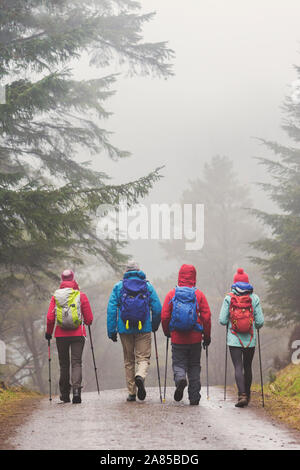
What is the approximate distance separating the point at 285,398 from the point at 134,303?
11.3 ft

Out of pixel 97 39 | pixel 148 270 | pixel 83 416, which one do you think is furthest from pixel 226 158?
pixel 148 270

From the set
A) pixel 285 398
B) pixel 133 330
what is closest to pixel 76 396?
pixel 133 330

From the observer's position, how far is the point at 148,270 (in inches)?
4754

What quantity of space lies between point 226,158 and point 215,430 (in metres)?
48.6

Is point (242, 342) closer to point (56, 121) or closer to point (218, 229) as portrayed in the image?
point (56, 121)

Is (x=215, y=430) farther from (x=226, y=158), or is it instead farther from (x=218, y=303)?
(x=226, y=158)

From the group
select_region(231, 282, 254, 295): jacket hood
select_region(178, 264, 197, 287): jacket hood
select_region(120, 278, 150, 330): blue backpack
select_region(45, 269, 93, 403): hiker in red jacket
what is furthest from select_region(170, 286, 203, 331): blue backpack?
select_region(45, 269, 93, 403): hiker in red jacket

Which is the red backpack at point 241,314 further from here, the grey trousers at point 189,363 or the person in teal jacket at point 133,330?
the person in teal jacket at point 133,330

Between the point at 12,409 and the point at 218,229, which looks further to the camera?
the point at 218,229

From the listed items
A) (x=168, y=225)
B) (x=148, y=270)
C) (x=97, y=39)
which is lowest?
(x=148, y=270)

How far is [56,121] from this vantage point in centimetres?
1583

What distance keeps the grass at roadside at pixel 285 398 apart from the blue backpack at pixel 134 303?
2456 mm

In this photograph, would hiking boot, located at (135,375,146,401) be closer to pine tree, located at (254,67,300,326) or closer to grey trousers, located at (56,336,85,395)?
grey trousers, located at (56,336,85,395)

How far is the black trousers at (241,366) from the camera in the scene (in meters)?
8.09
